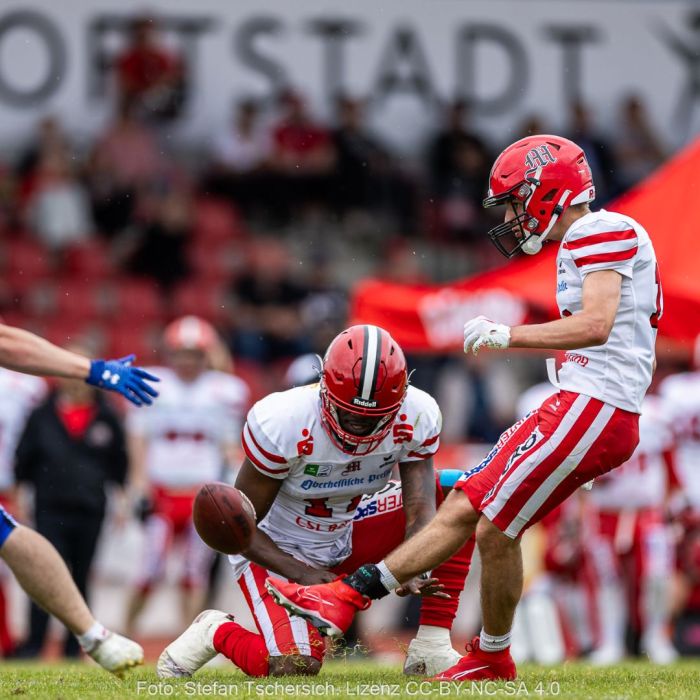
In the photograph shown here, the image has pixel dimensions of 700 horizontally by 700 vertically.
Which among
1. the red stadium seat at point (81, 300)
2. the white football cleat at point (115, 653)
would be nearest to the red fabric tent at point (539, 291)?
the red stadium seat at point (81, 300)

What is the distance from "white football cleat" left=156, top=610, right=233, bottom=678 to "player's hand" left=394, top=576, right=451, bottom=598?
752mm

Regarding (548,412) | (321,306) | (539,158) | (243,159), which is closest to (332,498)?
(548,412)

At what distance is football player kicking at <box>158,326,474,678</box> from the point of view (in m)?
5.26

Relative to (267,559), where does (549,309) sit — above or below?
above

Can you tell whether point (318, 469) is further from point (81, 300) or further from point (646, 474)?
point (81, 300)

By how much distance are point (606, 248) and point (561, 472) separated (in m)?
0.78

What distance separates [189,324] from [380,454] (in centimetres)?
477

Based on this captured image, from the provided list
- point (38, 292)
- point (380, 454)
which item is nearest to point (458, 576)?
point (380, 454)

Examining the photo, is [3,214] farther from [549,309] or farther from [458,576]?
[458,576]

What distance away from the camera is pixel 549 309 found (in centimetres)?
969

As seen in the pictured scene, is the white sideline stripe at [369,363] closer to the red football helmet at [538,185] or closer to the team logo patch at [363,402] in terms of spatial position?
the team logo patch at [363,402]

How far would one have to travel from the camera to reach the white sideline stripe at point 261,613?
5480mm

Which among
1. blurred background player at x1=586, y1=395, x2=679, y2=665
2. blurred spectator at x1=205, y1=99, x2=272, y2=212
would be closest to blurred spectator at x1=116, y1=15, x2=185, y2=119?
blurred spectator at x1=205, y1=99, x2=272, y2=212

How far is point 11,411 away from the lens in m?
9.70
